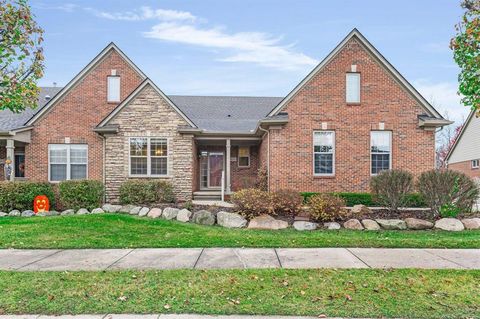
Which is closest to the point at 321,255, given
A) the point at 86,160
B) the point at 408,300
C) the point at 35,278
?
the point at 408,300

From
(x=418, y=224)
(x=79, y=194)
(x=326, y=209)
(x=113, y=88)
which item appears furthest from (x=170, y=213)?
(x=113, y=88)

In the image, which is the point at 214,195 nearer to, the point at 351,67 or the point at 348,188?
the point at 348,188

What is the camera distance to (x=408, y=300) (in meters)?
4.20

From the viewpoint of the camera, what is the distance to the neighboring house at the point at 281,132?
14.4m

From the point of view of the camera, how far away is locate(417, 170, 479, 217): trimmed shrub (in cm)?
1006

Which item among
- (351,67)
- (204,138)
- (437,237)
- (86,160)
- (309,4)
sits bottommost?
(437,237)

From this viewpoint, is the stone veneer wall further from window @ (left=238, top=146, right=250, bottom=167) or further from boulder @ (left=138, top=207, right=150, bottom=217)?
window @ (left=238, top=146, right=250, bottom=167)

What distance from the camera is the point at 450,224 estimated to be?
961cm

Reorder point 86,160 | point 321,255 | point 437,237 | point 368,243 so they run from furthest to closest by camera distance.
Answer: point 86,160 → point 437,237 → point 368,243 → point 321,255

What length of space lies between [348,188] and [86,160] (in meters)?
12.3

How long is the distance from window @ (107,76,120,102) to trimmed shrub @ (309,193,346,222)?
452 inches

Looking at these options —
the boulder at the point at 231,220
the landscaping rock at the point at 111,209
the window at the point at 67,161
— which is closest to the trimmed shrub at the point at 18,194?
the window at the point at 67,161

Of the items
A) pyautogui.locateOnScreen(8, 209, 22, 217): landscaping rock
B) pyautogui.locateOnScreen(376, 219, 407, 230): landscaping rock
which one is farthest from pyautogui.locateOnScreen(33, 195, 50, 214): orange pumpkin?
pyautogui.locateOnScreen(376, 219, 407, 230): landscaping rock

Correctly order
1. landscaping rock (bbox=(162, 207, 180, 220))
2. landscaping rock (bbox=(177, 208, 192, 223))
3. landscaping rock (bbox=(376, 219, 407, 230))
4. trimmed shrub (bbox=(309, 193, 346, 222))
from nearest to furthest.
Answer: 1. landscaping rock (bbox=(376, 219, 407, 230))
2. trimmed shrub (bbox=(309, 193, 346, 222))
3. landscaping rock (bbox=(177, 208, 192, 223))
4. landscaping rock (bbox=(162, 207, 180, 220))
